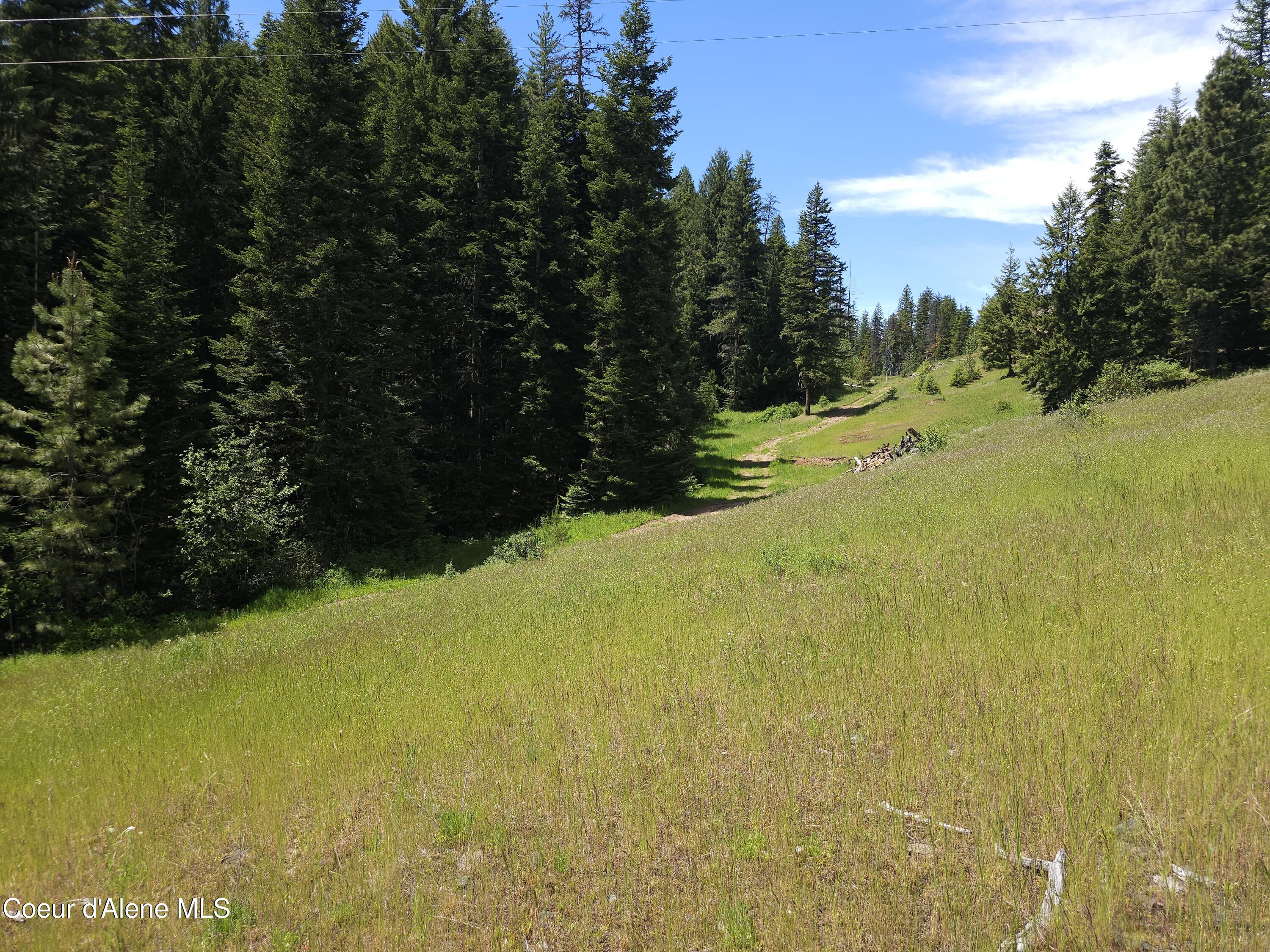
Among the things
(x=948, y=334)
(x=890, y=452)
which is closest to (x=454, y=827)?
(x=890, y=452)

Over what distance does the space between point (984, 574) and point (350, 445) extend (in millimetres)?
20818

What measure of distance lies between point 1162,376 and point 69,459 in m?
46.8

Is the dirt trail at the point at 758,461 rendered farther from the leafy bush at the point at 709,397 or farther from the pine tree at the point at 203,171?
Answer: the pine tree at the point at 203,171

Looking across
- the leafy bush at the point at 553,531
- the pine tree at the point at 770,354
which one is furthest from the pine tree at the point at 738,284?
the leafy bush at the point at 553,531

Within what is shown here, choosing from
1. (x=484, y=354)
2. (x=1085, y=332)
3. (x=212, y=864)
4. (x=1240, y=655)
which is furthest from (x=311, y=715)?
(x=1085, y=332)

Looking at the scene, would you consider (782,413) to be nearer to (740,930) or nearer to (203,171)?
(203,171)

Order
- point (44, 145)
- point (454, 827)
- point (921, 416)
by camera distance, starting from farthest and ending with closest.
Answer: point (921, 416) → point (44, 145) → point (454, 827)

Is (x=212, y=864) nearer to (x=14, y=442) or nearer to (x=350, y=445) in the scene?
(x=14, y=442)

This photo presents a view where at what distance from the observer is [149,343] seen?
60.6 feet

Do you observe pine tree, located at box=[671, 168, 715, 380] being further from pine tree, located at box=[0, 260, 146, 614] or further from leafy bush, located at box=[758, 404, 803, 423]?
pine tree, located at box=[0, 260, 146, 614]

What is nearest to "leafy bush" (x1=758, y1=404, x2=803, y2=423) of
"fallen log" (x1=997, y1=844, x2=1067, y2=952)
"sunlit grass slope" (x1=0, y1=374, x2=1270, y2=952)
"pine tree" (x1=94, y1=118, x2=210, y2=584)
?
"pine tree" (x1=94, y1=118, x2=210, y2=584)

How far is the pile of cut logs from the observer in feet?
103

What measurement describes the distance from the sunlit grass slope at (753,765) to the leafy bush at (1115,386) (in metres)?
23.4

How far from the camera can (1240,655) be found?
14.0 ft
